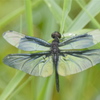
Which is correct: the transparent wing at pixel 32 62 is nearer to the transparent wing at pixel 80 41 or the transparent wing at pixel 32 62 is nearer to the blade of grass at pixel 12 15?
the transparent wing at pixel 80 41

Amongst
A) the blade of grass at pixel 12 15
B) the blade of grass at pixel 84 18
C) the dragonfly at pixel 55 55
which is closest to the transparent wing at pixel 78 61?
the dragonfly at pixel 55 55

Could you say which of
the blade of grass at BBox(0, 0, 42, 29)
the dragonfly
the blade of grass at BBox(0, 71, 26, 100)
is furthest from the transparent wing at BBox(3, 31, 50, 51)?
the blade of grass at BBox(0, 0, 42, 29)

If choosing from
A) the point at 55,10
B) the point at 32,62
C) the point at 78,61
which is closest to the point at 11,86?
the point at 32,62

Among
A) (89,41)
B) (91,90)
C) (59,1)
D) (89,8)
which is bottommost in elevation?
(91,90)

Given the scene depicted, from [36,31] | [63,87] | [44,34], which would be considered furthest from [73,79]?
[36,31]

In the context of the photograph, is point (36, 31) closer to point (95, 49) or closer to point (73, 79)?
point (73, 79)

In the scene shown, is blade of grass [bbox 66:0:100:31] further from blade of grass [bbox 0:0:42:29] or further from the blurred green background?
blade of grass [bbox 0:0:42:29]
